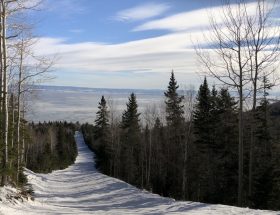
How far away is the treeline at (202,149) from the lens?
3400 centimetres

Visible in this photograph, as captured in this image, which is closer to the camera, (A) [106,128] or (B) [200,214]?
(B) [200,214]

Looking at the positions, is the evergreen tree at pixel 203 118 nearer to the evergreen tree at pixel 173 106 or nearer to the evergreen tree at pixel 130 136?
the evergreen tree at pixel 173 106

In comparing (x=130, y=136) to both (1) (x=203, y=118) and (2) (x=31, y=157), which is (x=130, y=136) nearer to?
(2) (x=31, y=157)

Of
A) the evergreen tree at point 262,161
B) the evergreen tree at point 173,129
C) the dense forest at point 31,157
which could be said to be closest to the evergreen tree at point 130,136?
the evergreen tree at point 173,129

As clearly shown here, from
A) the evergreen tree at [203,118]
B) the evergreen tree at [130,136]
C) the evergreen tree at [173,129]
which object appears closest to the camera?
the evergreen tree at [203,118]

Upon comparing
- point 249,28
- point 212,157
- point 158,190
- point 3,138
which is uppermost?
point 249,28

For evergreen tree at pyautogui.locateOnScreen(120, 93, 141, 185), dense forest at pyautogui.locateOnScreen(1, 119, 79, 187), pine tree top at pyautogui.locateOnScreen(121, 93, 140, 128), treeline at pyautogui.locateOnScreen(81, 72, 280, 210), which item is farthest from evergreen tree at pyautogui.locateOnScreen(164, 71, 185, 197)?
dense forest at pyautogui.locateOnScreen(1, 119, 79, 187)

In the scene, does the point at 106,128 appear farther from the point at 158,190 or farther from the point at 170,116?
the point at 158,190

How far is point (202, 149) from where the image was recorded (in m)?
48.3

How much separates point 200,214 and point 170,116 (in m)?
44.3

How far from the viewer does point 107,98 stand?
263 ft

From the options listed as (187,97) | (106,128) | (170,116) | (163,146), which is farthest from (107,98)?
(187,97)

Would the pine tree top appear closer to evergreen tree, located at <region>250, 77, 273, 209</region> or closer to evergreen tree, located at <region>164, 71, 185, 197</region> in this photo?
evergreen tree, located at <region>164, 71, 185, 197</region>

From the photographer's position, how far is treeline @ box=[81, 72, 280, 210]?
34000mm
